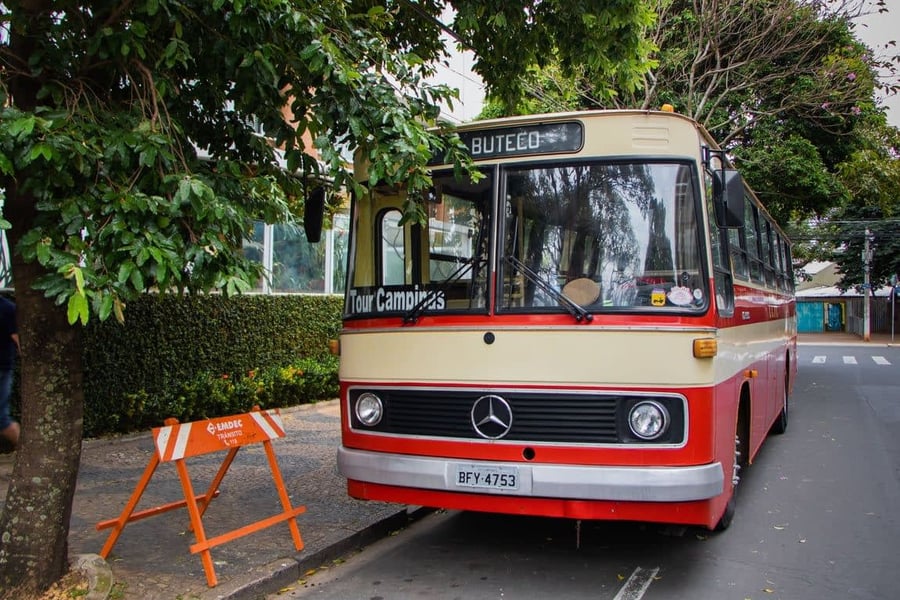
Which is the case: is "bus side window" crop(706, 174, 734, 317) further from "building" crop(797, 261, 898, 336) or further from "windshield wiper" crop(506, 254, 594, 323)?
"building" crop(797, 261, 898, 336)

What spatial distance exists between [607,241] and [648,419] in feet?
3.65

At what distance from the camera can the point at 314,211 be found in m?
5.83

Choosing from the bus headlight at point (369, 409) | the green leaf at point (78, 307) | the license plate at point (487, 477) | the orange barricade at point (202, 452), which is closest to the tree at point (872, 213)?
the bus headlight at point (369, 409)

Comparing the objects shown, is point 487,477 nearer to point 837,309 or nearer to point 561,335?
point 561,335

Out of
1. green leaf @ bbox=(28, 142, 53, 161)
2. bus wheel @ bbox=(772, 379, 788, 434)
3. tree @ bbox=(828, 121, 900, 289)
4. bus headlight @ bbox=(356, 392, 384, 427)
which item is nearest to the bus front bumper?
bus headlight @ bbox=(356, 392, 384, 427)

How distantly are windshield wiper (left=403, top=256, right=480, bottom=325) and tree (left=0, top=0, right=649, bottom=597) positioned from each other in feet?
2.27

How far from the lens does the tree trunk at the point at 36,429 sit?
453cm

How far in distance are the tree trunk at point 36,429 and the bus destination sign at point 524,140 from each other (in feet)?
8.76

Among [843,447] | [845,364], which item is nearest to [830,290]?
[845,364]

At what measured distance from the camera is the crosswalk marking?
1026 inches

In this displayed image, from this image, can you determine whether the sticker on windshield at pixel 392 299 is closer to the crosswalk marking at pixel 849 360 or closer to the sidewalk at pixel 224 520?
the sidewalk at pixel 224 520

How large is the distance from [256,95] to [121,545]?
3288 millimetres

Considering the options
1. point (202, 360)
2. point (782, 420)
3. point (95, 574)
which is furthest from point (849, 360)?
point (95, 574)

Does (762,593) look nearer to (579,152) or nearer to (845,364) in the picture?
(579,152)
